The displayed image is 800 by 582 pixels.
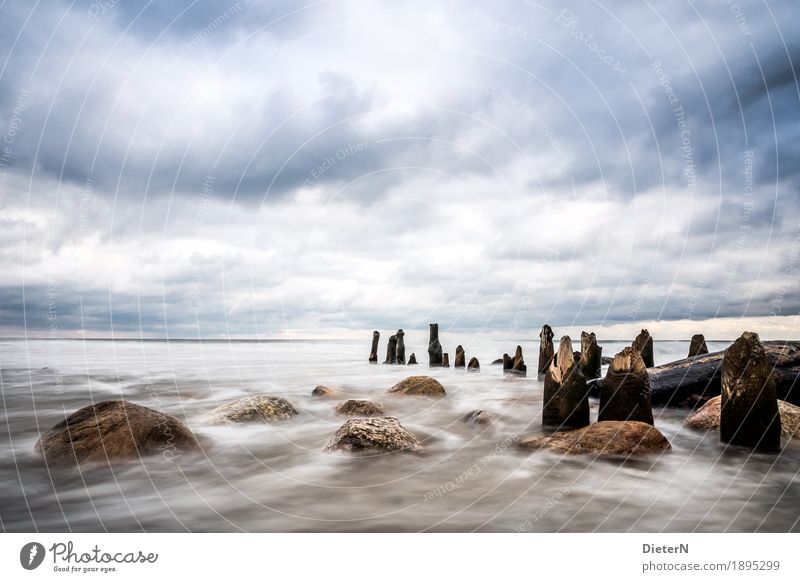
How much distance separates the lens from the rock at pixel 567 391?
8.42 meters

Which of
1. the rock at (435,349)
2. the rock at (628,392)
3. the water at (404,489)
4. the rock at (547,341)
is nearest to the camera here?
the water at (404,489)

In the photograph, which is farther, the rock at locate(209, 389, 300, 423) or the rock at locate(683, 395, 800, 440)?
the rock at locate(209, 389, 300, 423)

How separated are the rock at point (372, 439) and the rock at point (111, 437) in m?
2.37

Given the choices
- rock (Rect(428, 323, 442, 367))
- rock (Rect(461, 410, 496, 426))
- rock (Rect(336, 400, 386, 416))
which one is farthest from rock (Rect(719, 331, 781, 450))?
rock (Rect(428, 323, 442, 367))

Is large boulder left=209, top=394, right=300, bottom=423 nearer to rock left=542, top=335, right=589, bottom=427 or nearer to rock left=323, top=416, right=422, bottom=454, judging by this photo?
rock left=323, top=416, right=422, bottom=454

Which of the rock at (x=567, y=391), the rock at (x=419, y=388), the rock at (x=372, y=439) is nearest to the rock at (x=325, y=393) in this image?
the rock at (x=419, y=388)

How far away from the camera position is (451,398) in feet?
Result: 45.3

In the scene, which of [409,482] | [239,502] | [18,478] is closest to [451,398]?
[409,482]

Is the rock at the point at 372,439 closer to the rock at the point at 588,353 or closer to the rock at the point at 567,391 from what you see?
the rock at the point at 567,391

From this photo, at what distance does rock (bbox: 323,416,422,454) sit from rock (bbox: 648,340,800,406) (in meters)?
7.89

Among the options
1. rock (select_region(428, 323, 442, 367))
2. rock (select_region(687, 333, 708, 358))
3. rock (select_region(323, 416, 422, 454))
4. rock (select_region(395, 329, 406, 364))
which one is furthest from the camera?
rock (select_region(395, 329, 406, 364))

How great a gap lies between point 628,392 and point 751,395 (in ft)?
5.84

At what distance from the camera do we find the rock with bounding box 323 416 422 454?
7008 millimetres
